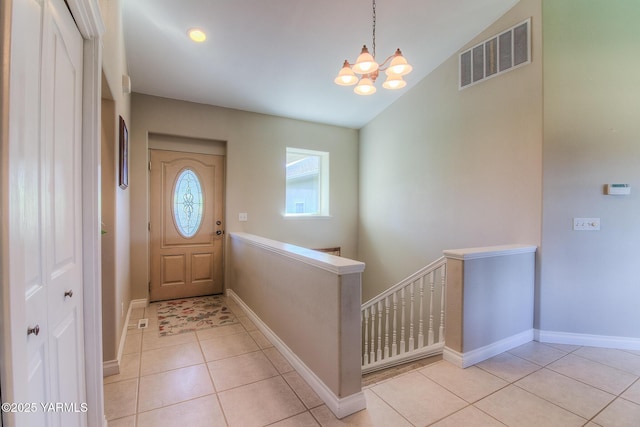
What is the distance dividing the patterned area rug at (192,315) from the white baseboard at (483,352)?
220 cm

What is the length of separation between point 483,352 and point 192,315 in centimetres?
306

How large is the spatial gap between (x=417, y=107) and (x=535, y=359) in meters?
3.23

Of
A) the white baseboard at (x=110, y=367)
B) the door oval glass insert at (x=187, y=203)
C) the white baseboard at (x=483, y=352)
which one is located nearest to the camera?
the white baseboard at (x=110, y=367)

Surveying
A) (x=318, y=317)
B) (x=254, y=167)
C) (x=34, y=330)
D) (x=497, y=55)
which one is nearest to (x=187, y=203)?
(x=254, y=167)

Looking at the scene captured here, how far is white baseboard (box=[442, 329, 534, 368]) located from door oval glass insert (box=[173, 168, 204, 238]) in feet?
11.4

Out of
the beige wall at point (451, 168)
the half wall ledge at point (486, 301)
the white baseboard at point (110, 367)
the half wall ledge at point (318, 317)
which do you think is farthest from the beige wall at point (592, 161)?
the white baseboard at point (110, 367)

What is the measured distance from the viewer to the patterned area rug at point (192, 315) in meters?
3.10

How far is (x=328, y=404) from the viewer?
183 cm

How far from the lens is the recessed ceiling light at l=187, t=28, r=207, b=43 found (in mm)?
2798

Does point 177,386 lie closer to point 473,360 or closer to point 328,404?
point 328,404

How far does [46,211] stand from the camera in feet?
3.25

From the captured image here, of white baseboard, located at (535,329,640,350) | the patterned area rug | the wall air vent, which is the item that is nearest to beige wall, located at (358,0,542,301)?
the wall air vent

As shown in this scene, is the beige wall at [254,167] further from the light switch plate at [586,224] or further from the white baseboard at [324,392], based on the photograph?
the light switch plate at [586,224]

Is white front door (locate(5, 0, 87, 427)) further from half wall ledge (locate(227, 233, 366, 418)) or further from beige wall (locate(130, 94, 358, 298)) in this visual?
beige wall (locate(130, 94, 358, 298))
